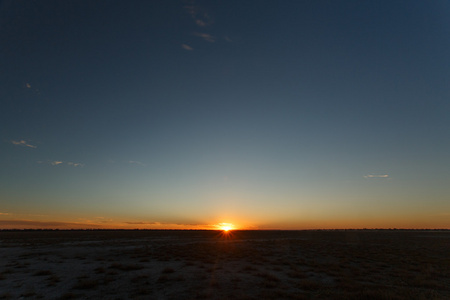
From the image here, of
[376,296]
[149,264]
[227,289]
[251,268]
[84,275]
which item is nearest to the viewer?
[376,296]

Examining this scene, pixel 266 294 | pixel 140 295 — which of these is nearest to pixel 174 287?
pixel 140 295

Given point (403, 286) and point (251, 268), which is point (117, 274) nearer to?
point (251, 268)

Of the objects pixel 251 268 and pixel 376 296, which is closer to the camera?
pixel 376 296

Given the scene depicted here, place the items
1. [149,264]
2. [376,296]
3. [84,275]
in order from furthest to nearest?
[149,264], [84,275], [376,296]

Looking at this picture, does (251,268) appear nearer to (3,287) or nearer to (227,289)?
(227,289)

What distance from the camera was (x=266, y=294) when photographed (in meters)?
12.1

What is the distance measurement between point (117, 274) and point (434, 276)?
20839 mm

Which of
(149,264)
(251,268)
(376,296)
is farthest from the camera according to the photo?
(149,264)

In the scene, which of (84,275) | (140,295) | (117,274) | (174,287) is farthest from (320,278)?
(84,275)

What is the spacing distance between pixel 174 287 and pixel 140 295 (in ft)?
6.68

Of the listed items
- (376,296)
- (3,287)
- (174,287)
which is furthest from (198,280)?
(3,287)

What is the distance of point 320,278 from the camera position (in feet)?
53.1

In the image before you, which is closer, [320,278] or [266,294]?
[266,294]

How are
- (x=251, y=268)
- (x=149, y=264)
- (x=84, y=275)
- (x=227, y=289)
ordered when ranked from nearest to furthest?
(x=227, y=289) < (x=84, y=275) < (x=251, y=268) < (x=149, y=264)
